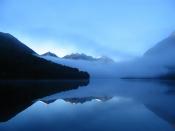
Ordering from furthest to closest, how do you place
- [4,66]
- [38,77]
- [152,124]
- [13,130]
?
[38,77] < [4,66] < [152,124] < [13,130]

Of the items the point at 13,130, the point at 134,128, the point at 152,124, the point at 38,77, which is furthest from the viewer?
the point at 38,77

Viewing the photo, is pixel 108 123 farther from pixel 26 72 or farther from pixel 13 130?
pixel 26 72

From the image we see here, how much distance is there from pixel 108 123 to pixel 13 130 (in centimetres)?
677

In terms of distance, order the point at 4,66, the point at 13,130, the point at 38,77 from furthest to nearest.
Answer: the point at 38,77 → the point at 4,66 → the point at 13,130

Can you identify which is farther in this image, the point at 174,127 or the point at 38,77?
the point at 38,77

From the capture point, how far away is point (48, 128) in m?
18.1

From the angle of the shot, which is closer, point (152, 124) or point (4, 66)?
point (152, 124)

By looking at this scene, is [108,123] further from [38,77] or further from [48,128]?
[38,77]

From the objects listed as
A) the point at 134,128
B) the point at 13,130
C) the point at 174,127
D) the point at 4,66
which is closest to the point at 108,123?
the point at 134,128

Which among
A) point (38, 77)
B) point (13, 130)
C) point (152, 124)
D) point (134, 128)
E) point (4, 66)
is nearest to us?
point (13, 130)

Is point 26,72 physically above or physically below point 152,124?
above

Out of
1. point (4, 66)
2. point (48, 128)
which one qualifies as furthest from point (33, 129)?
point (4, 66)

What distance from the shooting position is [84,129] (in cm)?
1775

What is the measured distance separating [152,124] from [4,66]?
169712 millimetres
